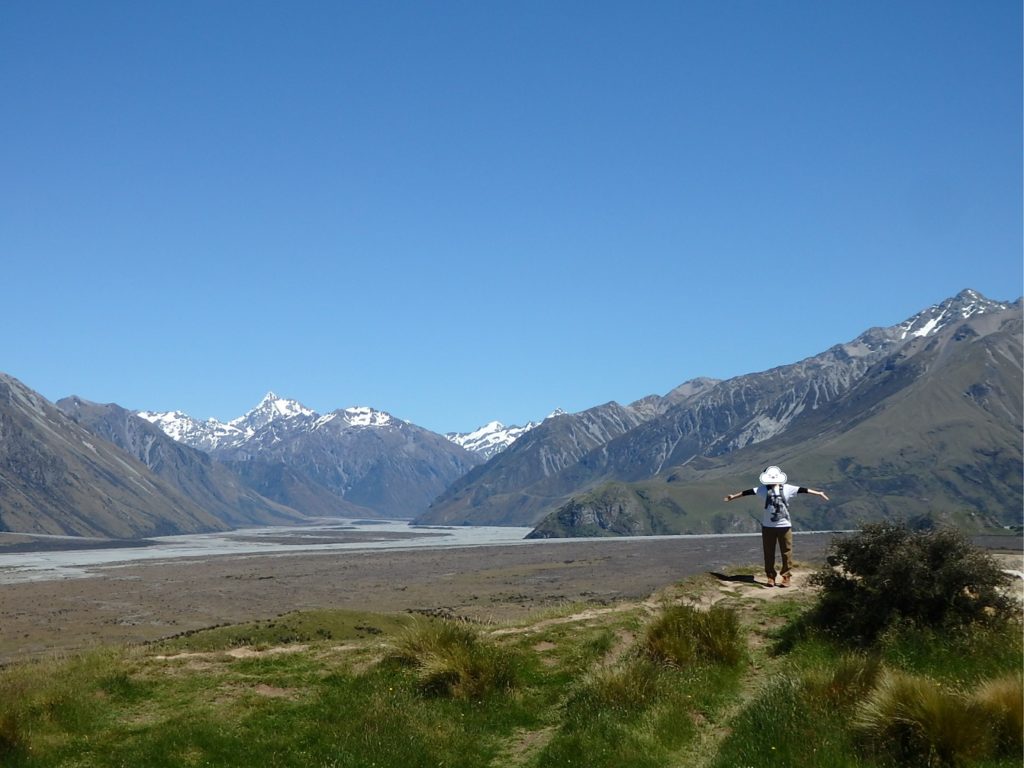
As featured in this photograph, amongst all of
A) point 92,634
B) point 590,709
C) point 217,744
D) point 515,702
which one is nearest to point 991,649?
point 590,709

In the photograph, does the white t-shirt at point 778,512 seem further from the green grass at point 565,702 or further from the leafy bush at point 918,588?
the leafy bush at point 918,588

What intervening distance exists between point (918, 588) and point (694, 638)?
409cm

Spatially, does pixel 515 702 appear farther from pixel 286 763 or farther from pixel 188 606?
pixel 188 606

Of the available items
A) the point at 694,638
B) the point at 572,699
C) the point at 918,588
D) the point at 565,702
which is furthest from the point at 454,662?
the point at 918,588

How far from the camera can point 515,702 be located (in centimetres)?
1627

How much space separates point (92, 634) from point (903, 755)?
71.1 m

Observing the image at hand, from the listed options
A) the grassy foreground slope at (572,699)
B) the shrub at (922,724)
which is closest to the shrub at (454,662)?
the grassy foreground slope at (572,699)

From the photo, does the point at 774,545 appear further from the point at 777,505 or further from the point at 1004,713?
the point at 1004,713

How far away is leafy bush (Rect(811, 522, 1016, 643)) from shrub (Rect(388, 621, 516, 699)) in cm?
631

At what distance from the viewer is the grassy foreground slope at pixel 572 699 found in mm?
12375

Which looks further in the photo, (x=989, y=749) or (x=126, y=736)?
(x=126, y=736)

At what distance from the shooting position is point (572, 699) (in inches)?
626

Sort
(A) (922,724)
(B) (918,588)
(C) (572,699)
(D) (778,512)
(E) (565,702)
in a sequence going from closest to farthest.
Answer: (A) (922,724)
(C) (572,699)
(E) (565,702)
(B) (918,588)
(D) (778,512)

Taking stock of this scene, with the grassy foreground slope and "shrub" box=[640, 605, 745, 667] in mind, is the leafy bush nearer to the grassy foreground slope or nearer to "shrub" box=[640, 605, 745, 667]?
the grassy foreground slope
